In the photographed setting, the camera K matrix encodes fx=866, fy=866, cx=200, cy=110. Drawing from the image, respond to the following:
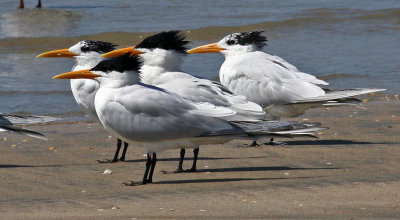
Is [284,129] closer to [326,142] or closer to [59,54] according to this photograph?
[326,142]

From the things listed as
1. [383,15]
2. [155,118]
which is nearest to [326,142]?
[155,118]

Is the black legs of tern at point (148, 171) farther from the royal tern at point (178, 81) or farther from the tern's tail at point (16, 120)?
the tern's tail at point (16, 120)

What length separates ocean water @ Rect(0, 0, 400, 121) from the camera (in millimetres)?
12062

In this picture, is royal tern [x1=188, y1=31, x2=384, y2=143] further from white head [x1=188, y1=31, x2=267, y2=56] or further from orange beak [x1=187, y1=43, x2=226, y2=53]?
orange beak [x1=187, y1=43, x2=226, y2=53]

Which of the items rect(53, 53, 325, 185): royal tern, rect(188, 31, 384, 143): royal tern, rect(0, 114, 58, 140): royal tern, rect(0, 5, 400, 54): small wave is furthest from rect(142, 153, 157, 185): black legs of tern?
rect(0, 5, 400, 54): small wave

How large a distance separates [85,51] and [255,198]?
3.04m

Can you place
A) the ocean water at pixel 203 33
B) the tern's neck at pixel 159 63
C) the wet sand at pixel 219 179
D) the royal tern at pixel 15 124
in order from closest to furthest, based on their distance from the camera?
1. the wet sand at pixel 219 179
2. the royal tern at pixel 15 124
3. the tern's neck at pixel 159 63
4. the ocean water at pixel 203 33

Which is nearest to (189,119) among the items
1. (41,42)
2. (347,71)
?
(347,71)

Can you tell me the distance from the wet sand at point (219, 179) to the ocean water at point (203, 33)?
268cm

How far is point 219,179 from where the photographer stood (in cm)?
616

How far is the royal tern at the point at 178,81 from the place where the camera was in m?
6.63

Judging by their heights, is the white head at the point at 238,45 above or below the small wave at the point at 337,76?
above

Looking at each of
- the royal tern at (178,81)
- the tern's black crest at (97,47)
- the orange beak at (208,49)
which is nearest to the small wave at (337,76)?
the orange beak at (208,49)

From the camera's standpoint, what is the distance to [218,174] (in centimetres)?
641
